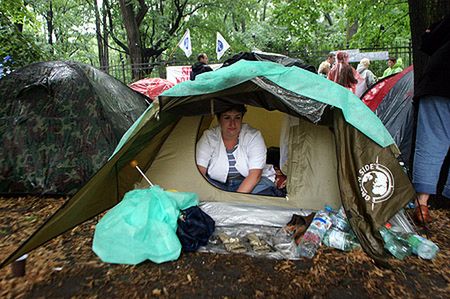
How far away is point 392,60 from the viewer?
30.0ft

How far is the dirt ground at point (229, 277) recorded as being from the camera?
6.98 feet

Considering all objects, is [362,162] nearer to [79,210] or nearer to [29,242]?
[79,210]

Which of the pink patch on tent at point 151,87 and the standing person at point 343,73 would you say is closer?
the standing person at point 343,73

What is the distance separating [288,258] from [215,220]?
77 centimetres

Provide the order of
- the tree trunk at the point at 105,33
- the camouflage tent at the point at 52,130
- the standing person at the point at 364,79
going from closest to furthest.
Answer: the camouflage tent at the point at 52,130 → the standing person at the point at 364,79 → the tree trunk at the point at 105,33

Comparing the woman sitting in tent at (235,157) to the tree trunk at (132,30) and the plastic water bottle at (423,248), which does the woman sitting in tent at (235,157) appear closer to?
the plastic water bottle at (423,248)

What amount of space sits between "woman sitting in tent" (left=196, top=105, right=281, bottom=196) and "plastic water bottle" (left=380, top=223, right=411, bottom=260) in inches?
37.7

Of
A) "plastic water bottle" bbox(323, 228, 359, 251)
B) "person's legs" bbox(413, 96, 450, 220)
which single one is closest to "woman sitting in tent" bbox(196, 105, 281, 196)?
"plastic water bottle" bbox(323, 228, 359, 251)

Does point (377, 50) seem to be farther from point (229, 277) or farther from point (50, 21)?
point (50, 21)

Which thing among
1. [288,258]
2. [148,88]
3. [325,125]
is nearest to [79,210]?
[288,258]

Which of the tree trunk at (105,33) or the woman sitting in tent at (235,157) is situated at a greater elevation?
the tree trunk at (105,33)

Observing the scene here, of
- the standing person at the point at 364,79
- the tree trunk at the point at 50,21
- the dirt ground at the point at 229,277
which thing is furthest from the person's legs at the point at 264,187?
the tree trunk at the point at 50,21

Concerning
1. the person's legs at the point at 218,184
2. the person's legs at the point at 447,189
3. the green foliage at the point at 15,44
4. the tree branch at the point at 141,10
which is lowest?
the person's legs at the point at 447,189

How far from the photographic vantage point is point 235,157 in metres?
3.23
